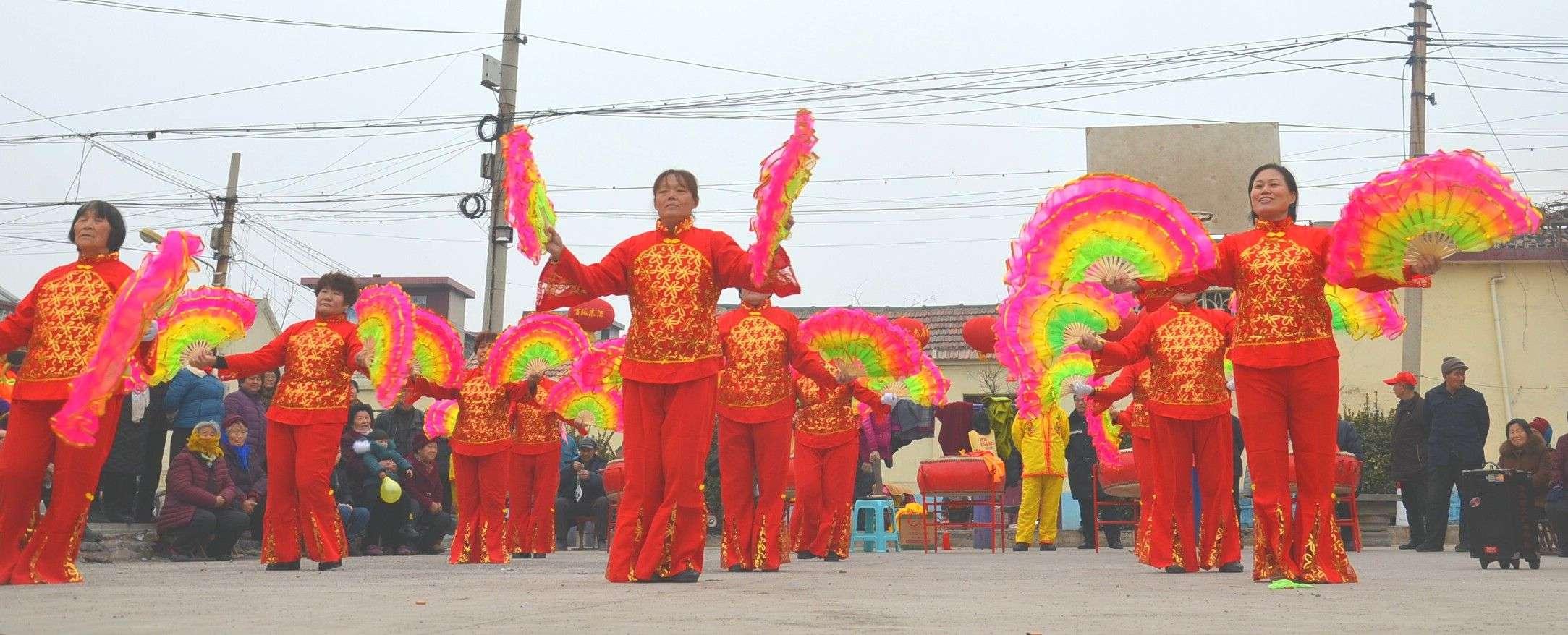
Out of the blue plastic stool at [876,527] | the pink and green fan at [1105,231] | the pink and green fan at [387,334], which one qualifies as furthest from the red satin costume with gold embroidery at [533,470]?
the pink and green fan at [1105,231]

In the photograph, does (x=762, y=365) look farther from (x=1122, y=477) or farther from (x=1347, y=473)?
(x=1347, y=473)

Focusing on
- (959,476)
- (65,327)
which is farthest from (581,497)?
(65,327)

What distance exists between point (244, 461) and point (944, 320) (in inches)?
845

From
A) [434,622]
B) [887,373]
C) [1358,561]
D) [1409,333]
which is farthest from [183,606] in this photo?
[1409,333]

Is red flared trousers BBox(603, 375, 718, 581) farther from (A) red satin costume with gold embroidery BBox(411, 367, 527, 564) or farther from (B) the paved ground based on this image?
(A) red satin costume with gold embroidery BBox(411, 367, 527, 564)

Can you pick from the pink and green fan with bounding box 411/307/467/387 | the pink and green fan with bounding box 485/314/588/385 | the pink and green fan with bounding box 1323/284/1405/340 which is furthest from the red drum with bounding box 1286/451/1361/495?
the pink and green fan with bounding box 411/307/467/387

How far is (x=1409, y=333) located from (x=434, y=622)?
2238 cm

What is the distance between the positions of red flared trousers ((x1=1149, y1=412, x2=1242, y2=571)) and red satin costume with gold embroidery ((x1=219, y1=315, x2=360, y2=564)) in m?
5.20

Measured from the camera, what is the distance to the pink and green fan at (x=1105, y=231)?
809 centimetres

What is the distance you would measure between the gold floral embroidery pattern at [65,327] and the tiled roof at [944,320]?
22343 mm

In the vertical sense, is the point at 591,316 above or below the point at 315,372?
above

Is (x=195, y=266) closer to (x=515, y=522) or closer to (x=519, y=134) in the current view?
(x=519, y=134)

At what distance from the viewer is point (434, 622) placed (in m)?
4.93

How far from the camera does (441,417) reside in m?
14.7
